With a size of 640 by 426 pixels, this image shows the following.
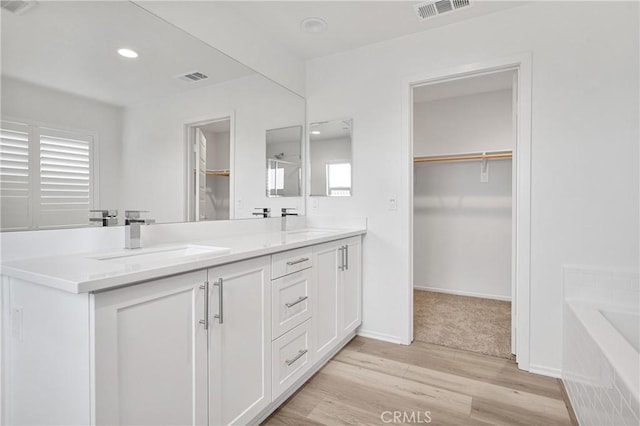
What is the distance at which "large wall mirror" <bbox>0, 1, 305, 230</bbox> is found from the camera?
4.11 feet

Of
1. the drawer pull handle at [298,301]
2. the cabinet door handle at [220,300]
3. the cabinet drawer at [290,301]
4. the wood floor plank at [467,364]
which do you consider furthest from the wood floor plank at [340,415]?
the cabinet door handle at [220,300]

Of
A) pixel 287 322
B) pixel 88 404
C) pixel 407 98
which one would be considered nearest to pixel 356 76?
pixel 407 98

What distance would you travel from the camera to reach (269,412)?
170 centimetres

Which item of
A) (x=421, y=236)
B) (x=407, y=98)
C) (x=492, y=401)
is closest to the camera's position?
(x=492, y=401)

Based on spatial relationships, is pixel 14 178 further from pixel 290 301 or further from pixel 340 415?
pixel 340 415

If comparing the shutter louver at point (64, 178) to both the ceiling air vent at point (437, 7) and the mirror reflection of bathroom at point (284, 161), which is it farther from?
the ceiling air vent at point (437, 7)

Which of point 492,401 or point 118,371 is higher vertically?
point 118,371

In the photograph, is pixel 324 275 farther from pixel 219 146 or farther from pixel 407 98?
pixel 407 98

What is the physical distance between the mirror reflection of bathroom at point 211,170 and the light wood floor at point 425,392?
4.06 feet

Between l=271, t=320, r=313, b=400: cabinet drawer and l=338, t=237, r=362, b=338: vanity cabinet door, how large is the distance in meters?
0.47

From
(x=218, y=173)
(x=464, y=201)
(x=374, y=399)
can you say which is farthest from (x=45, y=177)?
(x=464, y=201)

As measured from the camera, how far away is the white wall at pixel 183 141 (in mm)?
1657

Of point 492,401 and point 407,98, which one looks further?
point 407,98

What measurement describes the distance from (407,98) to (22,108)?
7.48 ft
